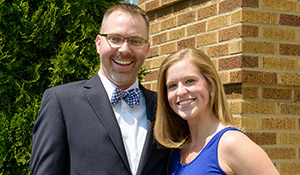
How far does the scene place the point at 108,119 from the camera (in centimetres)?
305

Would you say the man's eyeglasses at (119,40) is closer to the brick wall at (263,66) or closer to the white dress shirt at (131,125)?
the white dress shirt at (131,125)

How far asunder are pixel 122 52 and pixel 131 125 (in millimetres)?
521

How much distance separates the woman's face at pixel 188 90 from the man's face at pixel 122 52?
11.7 inches

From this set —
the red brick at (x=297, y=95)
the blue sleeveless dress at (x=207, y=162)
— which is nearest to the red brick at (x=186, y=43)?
the red brick at (x=297, y=95)

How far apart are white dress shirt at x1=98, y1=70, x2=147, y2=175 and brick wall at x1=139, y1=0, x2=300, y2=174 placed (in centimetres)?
97

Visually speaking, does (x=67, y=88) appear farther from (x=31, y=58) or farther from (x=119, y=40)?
(x=31, y=58)

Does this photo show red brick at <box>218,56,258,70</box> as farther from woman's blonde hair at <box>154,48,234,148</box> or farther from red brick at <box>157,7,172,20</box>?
red brick at <box>157,7,172,20</box>

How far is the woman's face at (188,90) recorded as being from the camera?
121 inches

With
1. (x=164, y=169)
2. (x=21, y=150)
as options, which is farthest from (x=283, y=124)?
(x=21, y=150)

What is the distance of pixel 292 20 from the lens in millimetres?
4070

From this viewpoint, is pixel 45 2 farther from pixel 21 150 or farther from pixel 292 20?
pixel 292 20

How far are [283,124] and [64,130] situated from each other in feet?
6.60

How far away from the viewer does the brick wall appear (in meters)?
3.84

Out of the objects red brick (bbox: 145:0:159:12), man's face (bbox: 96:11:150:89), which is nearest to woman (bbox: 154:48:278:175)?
man's face (bbox: 96:11:150:89)
